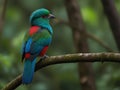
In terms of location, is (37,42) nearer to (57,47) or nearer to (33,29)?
(33,29)

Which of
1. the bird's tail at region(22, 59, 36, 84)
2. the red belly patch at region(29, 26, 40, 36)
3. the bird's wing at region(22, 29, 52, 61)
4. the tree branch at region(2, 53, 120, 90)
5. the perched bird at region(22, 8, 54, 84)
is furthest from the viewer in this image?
the red belly patch at region(29, 26, 40, 36)

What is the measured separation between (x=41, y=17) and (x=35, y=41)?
45 centimetres

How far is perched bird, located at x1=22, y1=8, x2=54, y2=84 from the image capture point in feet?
17.2

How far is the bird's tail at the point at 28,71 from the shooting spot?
508cm

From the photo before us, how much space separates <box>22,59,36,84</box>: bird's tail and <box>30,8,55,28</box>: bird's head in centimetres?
65

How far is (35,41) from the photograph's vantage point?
18.5 feet

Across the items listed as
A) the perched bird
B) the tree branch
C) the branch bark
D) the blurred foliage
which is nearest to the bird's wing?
the perched bird

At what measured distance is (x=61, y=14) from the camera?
948 cm

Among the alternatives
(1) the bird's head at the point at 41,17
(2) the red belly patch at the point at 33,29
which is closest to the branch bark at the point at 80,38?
(1) the bird's head at the point at 41,17

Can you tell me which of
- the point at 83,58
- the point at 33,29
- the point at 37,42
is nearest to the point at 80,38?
the point at 33,29

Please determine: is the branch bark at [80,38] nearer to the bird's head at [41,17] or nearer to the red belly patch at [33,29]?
the bird's head at [41,17]

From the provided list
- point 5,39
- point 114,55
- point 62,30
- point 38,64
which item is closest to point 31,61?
point 38,64

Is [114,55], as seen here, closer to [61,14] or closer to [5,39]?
[5,39]

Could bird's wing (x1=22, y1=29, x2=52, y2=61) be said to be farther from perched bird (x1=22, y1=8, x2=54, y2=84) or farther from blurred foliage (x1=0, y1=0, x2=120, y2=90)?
blurred foliage (x1=0, y1=0, x2=120, y2=90)
